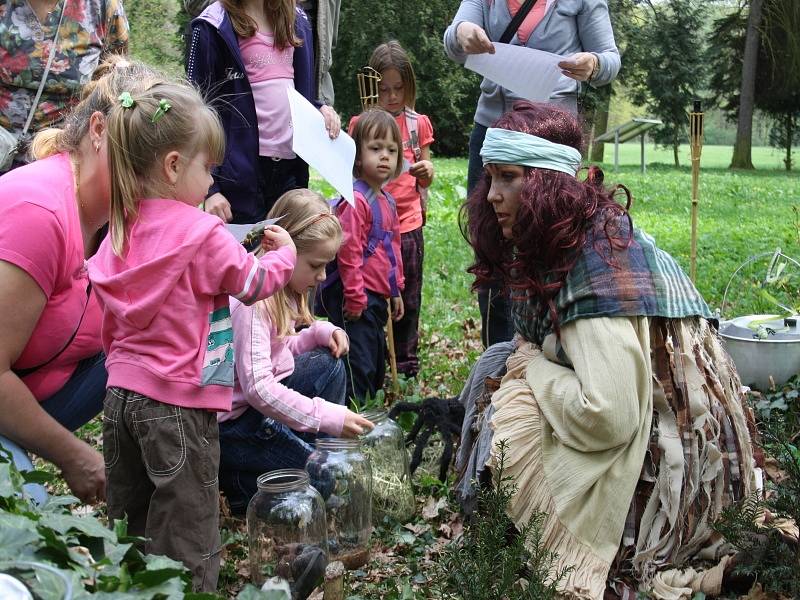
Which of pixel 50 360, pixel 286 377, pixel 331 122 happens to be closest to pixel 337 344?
pixel 286 377

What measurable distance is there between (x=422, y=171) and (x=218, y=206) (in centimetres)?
166

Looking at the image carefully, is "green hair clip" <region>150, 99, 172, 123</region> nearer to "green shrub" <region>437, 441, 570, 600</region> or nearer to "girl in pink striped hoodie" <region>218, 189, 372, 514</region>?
"girl in pink striped hoodie" <region>218, 189, 372, 514</region>

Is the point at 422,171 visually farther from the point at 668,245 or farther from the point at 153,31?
the point at 153,31

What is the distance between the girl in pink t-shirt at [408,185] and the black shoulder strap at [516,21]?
85 centimetres

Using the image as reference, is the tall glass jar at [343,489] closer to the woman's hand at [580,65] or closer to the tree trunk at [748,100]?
the woman's hand at [580,65]

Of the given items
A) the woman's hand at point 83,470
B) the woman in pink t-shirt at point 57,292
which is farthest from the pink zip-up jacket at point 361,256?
the woman's hand at point 83,470

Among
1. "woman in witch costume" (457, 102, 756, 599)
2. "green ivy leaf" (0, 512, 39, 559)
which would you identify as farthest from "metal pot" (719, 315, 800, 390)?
"green ivy leaf" (0, 512, 39, 559)

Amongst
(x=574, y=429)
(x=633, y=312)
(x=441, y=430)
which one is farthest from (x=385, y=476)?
(x=633, y=312)

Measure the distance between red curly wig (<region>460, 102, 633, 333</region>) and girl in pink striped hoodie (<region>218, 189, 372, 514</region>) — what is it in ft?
2.35

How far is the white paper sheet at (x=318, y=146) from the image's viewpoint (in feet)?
11.8

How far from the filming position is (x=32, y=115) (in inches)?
134

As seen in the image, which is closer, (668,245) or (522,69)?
(522,69)

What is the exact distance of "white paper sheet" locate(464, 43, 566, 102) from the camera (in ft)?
13.9

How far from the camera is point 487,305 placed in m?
4.76
